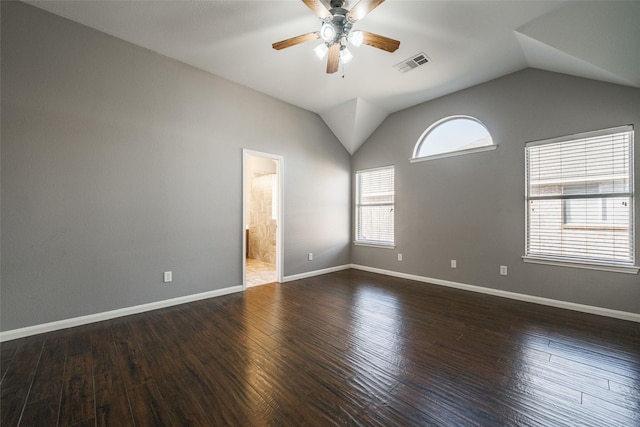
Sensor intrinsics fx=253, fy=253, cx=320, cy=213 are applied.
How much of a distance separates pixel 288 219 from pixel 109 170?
2.53 m

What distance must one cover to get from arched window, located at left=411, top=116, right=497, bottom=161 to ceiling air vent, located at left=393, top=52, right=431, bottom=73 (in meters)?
1.24

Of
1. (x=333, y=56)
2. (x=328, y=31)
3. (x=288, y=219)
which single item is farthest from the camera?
(x=288, y=219)

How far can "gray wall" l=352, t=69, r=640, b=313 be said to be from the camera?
9.64 feet

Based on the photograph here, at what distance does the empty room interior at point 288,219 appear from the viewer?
1744mm

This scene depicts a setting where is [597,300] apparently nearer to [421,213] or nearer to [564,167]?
[564,167]

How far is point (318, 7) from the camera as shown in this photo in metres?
2.04

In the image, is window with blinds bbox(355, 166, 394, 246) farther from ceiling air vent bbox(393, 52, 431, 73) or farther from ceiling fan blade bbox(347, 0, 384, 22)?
ceiling fan blade bbox(347, 0, 384, 22)

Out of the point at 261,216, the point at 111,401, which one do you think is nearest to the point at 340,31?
the point at 111,401

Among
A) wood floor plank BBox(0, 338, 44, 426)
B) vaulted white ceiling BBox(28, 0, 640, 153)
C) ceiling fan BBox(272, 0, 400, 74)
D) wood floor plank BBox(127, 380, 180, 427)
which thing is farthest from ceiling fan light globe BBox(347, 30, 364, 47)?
wood floor plank BBox(0, 338, 44, 426)

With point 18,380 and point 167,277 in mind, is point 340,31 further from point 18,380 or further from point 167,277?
point 18,380

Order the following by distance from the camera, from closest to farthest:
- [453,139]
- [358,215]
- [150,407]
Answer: [150,407] < [453,139] < [358,215]

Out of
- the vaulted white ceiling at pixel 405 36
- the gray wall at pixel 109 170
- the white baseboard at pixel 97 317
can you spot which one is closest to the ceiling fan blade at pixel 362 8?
the vaulted white ceiling at pixel 405 36

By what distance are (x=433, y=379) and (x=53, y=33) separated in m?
4.69

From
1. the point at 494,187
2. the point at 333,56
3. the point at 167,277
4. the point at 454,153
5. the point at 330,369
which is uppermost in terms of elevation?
the point at 333,56
